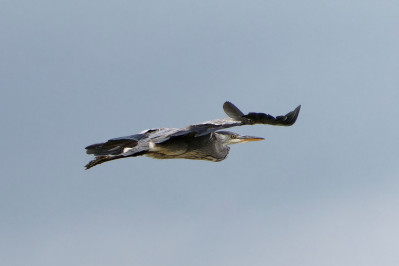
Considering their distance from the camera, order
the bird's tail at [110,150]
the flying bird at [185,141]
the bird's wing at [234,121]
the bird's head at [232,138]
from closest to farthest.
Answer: the bird's wing at [234,121] → the flying bird at [185,141] → the bird's tail at [110,150] → the bird's head at [232,138]

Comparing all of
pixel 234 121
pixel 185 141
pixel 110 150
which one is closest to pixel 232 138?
pixel 234 121

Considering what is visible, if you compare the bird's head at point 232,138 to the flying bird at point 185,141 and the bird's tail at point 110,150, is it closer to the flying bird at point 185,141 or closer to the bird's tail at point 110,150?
the flying bird at point 185,141

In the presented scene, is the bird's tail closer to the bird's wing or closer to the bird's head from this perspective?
the bird's wing

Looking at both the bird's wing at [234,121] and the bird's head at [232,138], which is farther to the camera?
the bird's head at [232,138]

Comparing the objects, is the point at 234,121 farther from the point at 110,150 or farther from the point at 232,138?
the point at 110,150

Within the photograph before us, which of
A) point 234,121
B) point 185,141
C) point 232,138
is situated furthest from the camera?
point 232,138

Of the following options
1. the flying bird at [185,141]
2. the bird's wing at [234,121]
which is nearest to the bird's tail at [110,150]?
the flying bird at [185,141]

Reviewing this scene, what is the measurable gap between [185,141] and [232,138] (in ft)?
6.72

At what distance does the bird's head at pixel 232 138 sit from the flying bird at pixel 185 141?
60mm

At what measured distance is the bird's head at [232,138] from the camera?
20.8 meters

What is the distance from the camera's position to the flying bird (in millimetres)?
18670

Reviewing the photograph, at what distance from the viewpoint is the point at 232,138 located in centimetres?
2133

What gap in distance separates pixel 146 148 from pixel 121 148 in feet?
3.19

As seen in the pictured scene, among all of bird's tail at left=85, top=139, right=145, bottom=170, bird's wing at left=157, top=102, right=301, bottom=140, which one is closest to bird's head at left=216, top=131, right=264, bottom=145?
bird's wing at left=157, top=102, right=301, bottom=140
